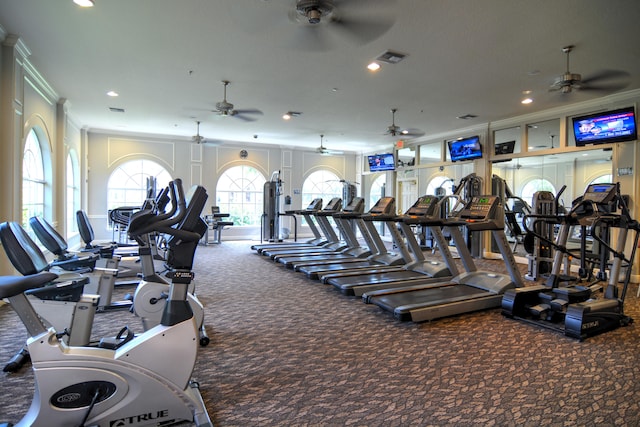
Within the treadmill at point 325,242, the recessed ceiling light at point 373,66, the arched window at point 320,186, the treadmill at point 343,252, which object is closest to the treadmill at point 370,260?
the treadmill at point 343,252

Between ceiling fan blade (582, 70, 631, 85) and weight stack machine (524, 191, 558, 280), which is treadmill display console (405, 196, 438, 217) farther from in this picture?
ceiling fan blade (582, 70, 631, 85)

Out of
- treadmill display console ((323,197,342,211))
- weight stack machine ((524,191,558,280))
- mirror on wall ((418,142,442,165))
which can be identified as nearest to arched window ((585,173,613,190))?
weight stack machine ((524,191,558,280))

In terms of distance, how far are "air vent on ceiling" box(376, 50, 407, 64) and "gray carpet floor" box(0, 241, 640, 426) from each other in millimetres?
3157

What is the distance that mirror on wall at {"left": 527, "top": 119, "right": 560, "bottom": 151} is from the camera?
7448 mm

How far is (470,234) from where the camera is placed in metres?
8.66

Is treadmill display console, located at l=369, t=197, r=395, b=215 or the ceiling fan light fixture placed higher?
the ceiling fan light fixture

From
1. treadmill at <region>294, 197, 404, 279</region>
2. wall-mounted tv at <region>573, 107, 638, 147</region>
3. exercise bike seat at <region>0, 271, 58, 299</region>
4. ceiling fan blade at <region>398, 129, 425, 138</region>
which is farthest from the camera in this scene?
ceiling fan blade at <region>398, 129, 425, 138</region>

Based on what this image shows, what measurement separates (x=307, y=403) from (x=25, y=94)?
18.4 feet

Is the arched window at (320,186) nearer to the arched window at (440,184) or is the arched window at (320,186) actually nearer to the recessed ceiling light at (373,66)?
the arched window at (440,184)

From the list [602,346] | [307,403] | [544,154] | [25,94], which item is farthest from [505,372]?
[25,94]

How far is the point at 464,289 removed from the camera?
15.8 ft

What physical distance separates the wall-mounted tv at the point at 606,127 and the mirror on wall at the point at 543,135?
3.36 ft

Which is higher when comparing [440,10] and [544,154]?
[440,10]

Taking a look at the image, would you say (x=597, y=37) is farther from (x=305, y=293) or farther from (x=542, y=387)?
(x=305, y=293)
